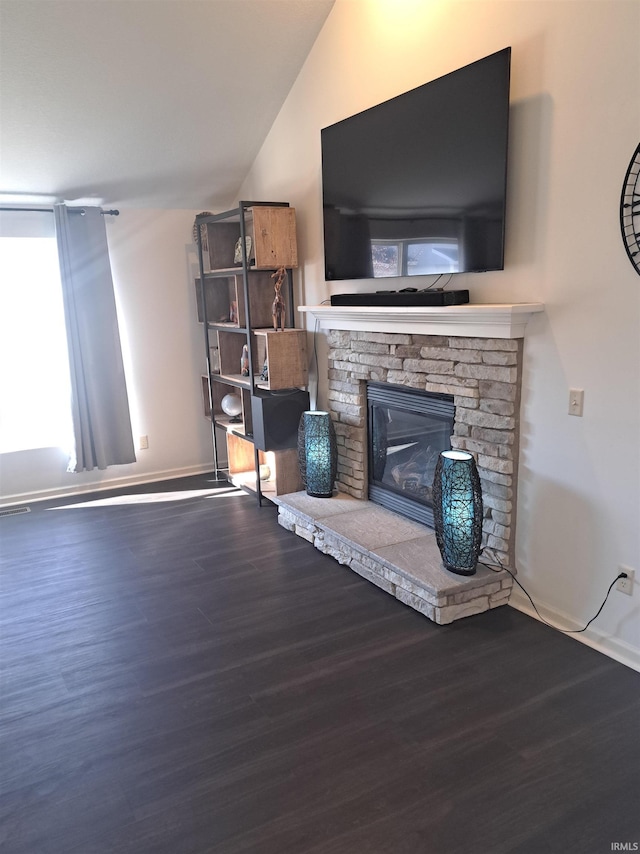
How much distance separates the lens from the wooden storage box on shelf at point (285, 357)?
3.99m

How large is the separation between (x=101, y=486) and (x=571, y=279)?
3735 millimetres

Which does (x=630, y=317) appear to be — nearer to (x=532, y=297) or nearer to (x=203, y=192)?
(x=532, y=297)

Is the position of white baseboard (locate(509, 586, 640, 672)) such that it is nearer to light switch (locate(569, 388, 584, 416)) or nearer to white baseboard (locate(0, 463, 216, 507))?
light switch (locate(569, 388, 584, 416))

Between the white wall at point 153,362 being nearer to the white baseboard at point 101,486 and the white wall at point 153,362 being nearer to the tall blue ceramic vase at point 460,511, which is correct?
the white baseboard at point 101,486

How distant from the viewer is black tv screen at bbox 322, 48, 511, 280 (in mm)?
2586

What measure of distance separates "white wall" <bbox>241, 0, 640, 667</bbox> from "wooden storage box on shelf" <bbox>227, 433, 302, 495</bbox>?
1.75 m

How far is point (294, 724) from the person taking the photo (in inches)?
82.8

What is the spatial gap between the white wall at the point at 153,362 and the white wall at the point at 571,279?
2559 millimetres

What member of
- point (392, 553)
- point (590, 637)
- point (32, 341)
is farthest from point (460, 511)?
point (32, 341)

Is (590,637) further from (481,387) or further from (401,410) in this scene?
(401,410)

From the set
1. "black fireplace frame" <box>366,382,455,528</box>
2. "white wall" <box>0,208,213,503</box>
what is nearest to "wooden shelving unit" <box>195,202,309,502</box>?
"white wall" <box>0,208,213,503</box>

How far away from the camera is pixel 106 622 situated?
9.25 ft

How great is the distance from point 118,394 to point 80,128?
5.91 ft

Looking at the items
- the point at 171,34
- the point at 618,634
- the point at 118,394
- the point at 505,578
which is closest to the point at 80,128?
the point at 171,34
